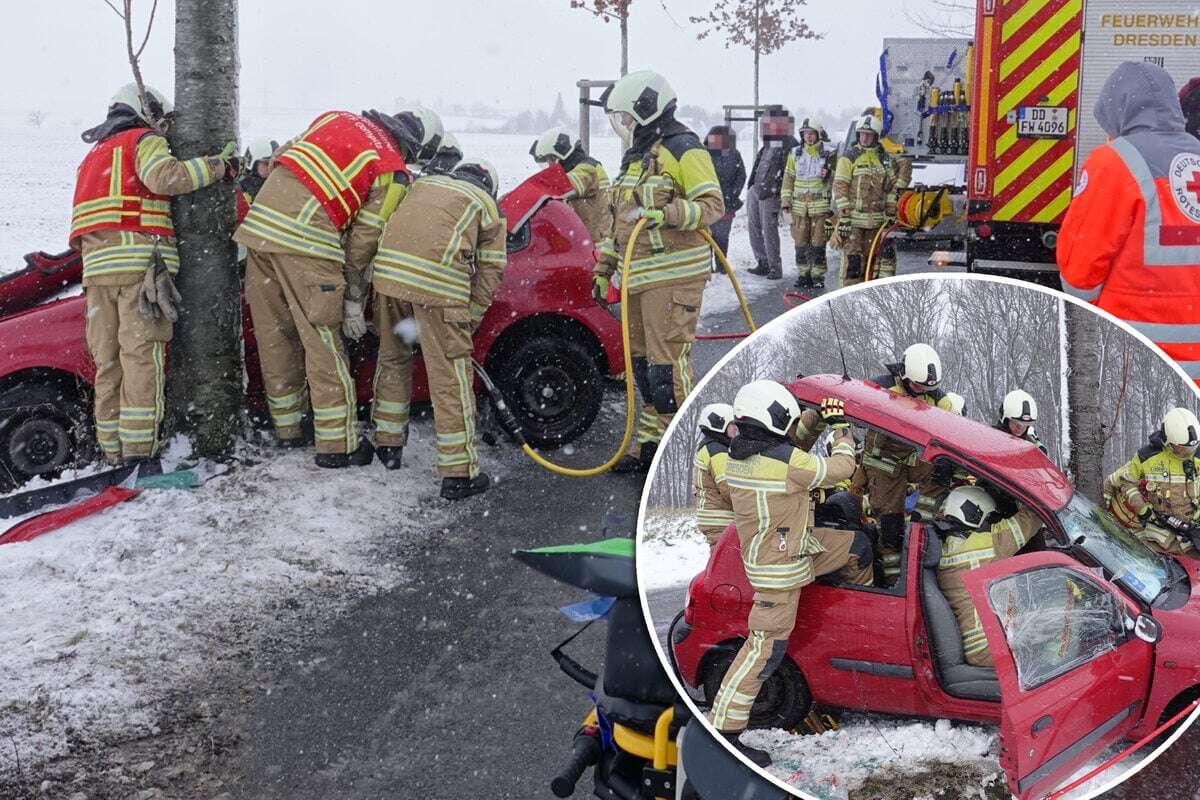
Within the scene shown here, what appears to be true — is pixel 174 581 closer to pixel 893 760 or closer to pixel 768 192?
pixel 893 760

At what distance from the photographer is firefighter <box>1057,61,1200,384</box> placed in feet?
9.61

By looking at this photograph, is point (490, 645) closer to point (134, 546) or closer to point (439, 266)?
point (134, 546)

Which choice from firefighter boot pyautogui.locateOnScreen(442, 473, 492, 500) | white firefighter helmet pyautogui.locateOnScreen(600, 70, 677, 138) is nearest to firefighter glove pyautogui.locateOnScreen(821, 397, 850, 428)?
firefighter boot pyautogui.locateOnScreen(442, 473, 492, 500)

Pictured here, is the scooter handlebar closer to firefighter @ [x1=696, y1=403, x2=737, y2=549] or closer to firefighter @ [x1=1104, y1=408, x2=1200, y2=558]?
firefighter @ [x1=696, y1=403, x2=737, y2=549]

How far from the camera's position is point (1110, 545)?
1.09 meters

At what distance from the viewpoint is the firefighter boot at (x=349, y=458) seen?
6094 mm

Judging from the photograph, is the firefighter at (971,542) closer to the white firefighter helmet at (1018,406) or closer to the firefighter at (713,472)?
the white firefighter helmet at (1018,406)

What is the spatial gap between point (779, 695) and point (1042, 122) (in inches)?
249

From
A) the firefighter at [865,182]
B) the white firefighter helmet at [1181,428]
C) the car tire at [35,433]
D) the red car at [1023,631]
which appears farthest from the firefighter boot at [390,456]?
the firefighter at [865,182]

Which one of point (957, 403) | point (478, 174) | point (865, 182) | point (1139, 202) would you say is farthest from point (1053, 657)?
point (865, 182)

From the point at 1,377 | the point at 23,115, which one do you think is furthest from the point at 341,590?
the point at 23,115

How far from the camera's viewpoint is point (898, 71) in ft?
37.8

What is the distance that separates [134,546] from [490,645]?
1724mm

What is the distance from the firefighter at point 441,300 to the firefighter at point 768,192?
23.9 ft
